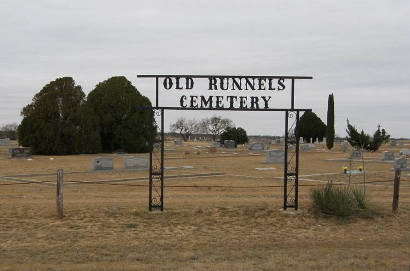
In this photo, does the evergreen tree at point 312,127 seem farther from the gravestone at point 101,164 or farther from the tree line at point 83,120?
the gravestone at point 101,164

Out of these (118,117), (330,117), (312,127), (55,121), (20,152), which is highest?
(330,117)

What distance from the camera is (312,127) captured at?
76.3m

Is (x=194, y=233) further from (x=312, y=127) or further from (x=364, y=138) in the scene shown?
(x=312, y=127)

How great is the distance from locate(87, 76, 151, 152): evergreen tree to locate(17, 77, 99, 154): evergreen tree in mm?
3411

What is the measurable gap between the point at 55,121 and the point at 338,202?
33293mm

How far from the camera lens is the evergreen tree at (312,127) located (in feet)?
251

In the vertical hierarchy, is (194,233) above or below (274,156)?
below

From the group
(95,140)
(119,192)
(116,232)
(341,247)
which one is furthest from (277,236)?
(95,140)

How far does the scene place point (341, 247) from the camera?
8406mm

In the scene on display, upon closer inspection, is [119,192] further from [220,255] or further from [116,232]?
[220,255]

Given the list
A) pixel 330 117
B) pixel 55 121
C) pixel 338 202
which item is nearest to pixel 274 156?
pixel 338 202

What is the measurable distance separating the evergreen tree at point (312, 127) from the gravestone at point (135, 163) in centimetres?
5464

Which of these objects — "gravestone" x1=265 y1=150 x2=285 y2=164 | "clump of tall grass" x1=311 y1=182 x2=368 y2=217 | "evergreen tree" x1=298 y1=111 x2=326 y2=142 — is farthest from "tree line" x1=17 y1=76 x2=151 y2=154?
"evergreen tree" x1=298 y1=111 x2=326 y2=142

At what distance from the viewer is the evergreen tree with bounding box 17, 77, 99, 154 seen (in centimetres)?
3934
